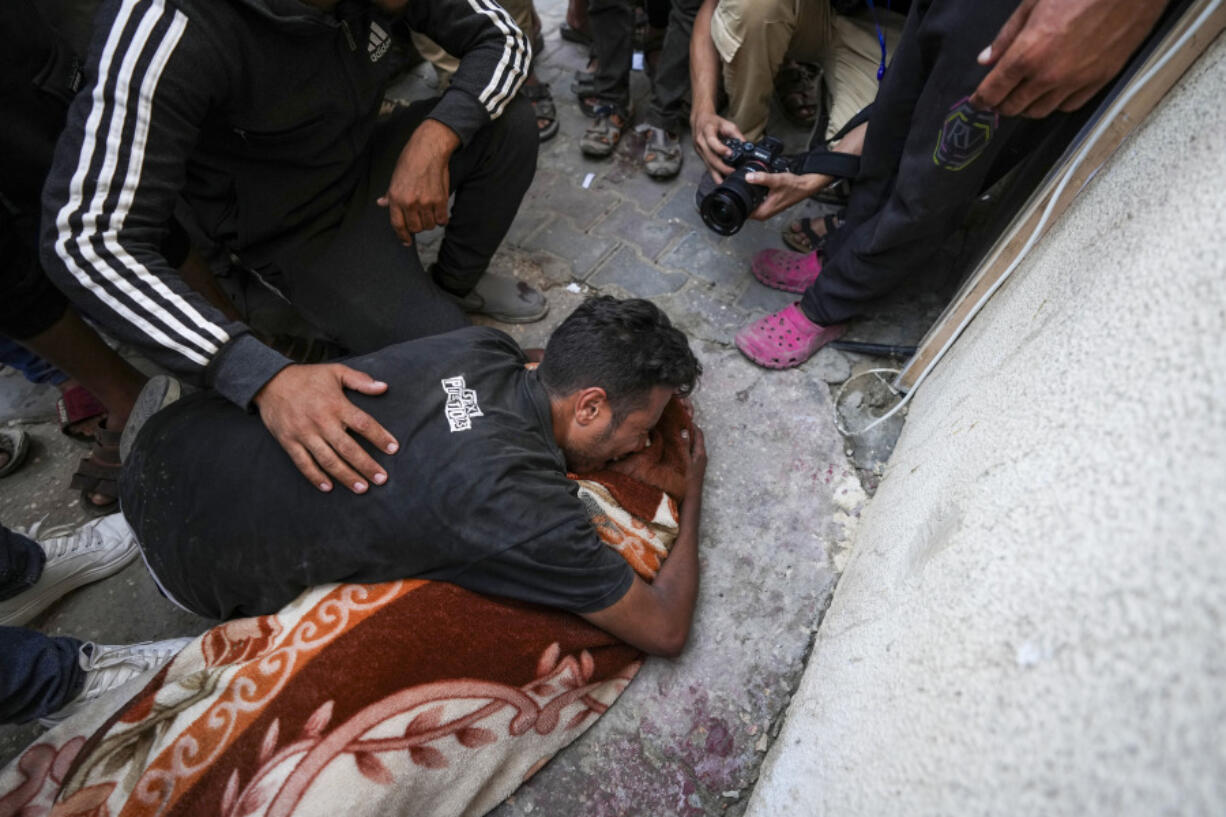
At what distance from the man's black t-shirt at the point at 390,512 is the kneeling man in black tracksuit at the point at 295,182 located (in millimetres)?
69

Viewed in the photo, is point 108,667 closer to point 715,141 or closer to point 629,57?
point 715,141

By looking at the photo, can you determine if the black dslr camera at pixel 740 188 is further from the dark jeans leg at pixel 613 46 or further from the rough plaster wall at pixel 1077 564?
the dark jeans leg at pixel 613 46

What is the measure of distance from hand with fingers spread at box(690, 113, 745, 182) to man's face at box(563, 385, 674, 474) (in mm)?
1052

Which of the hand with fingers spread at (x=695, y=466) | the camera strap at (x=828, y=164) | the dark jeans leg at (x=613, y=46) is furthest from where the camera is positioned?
the dark jeans leg at (x=613, y=46)

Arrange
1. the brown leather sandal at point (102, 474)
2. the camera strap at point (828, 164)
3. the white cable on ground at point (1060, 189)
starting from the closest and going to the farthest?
the white cable on ground at point (1060, 189)
the brown leather sandal at point (102, 474)
the camera strap at point (828, 164)

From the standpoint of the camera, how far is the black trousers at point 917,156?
1.44 m

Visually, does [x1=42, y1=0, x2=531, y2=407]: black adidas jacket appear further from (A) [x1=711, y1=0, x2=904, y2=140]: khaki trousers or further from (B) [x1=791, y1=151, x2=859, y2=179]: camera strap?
(B) [x1=791, y1=151, x2=859, y2=179]: camera strap

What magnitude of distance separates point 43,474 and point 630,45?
2.88m

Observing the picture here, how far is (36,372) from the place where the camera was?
198cm

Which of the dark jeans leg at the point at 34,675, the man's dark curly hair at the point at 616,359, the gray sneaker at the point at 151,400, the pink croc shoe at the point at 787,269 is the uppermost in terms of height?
the man's dark curly hair at the point at 616,359

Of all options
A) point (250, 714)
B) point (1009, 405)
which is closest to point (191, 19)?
point (250, 714)

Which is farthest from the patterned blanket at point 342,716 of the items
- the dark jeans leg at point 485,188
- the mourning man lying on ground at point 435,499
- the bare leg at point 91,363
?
the dark jeans leg at point 485,188

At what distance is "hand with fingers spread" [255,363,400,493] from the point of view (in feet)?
4.03

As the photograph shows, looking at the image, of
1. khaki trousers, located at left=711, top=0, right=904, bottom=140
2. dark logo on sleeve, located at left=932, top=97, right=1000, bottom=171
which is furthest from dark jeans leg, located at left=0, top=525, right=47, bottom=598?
khaki trousers, located at left=711, top=0, right=904, bottom=140
